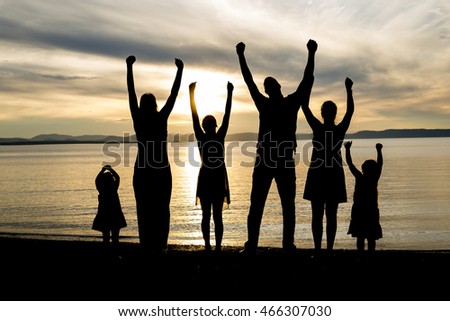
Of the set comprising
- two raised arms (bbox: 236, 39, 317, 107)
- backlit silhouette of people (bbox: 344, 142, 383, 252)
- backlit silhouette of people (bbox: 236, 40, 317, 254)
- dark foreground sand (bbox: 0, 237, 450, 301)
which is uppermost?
two raised arms (bbox: 236, 39, 317, 107)

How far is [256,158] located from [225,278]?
2.08 meters

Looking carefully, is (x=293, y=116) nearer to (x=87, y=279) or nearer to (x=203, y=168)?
(x=203, y=168)

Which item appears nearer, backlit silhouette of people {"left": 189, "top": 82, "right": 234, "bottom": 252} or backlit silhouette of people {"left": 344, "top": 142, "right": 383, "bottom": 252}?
backlit silhouette of people {"left": 189, "top": 82, "right": 234, "bottom": 252}

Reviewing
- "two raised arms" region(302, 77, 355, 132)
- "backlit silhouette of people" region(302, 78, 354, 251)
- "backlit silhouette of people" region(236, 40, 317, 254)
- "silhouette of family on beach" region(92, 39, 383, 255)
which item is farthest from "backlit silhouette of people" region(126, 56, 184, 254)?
"backlit silhouette of people" region(302, 78, 354, 251)

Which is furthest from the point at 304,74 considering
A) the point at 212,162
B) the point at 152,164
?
the point at 152,164

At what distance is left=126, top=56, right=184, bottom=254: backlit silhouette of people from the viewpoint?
6.81m

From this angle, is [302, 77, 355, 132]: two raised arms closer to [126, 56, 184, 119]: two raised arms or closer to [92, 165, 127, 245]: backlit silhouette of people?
[126, 56, 184, 119]: two raised arms

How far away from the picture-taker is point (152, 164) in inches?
271

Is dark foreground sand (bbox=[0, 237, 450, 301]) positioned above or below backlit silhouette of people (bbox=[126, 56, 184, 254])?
below

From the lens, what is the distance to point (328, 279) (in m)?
5.87

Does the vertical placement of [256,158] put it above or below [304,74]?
below

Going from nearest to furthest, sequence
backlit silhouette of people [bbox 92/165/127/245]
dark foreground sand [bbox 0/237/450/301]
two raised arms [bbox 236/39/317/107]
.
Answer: dark foreground sand [bbox 0/237/450/301] < two raised arms [bbox 236/39/317/107] < backlit silhouette of people [bbox 92/165/127/245]

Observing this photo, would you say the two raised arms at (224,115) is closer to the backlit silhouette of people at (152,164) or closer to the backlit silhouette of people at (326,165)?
the backlit silhouette of people at (152,164)

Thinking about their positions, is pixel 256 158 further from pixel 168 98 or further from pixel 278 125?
pixel 168 98
